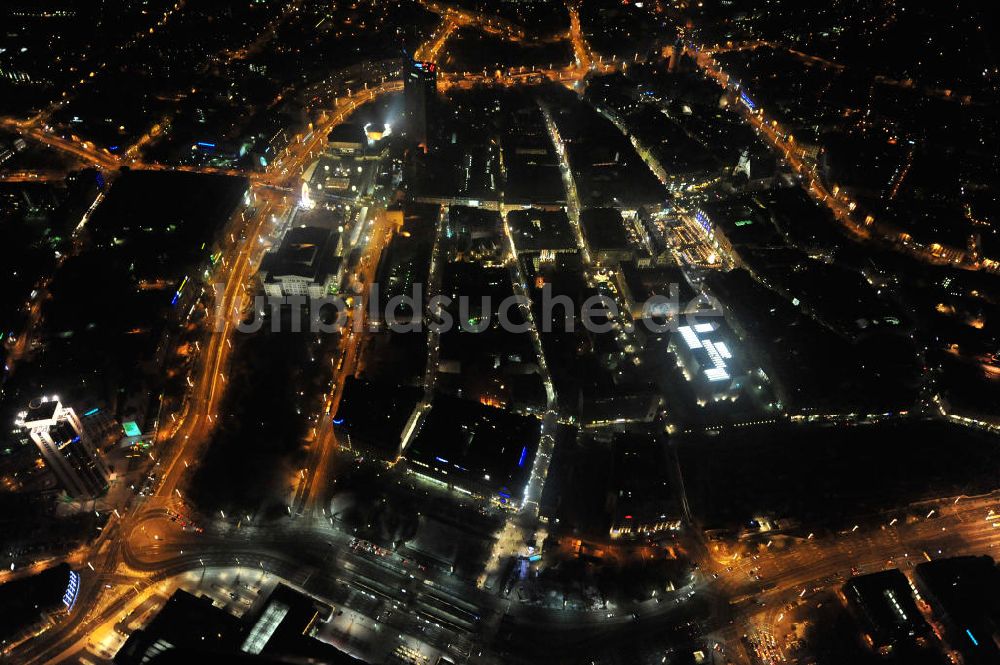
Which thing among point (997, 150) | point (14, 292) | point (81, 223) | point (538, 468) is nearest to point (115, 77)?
point (81, 223)

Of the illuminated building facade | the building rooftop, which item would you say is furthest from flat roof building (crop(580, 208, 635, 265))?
the illuminated building facade

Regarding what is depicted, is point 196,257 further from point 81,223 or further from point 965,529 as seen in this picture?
point 965,529

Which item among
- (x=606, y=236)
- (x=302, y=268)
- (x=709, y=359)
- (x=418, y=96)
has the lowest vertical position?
(x=709, y=359)

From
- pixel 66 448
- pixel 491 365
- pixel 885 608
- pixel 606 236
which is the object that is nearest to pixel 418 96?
pixel 606 236

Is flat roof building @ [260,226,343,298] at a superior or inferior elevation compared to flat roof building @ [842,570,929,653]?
superior

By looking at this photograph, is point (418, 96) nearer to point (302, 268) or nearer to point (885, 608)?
point (302, 268)

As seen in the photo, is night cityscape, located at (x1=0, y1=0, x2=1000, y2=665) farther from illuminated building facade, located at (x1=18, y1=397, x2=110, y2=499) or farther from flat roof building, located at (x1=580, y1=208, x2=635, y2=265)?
flat roof building, located at (x1=580, y1=208, x2=635, y2=265)

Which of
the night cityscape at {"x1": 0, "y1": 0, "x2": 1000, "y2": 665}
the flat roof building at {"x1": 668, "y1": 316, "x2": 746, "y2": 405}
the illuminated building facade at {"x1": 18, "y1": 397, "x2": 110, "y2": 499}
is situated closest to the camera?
the illuminated building facade at {"x1": 18, "y1": 397, "x2": 110, "y2": 499}

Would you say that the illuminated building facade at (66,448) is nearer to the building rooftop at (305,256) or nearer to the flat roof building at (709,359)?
the building rooftop at (305,256)
